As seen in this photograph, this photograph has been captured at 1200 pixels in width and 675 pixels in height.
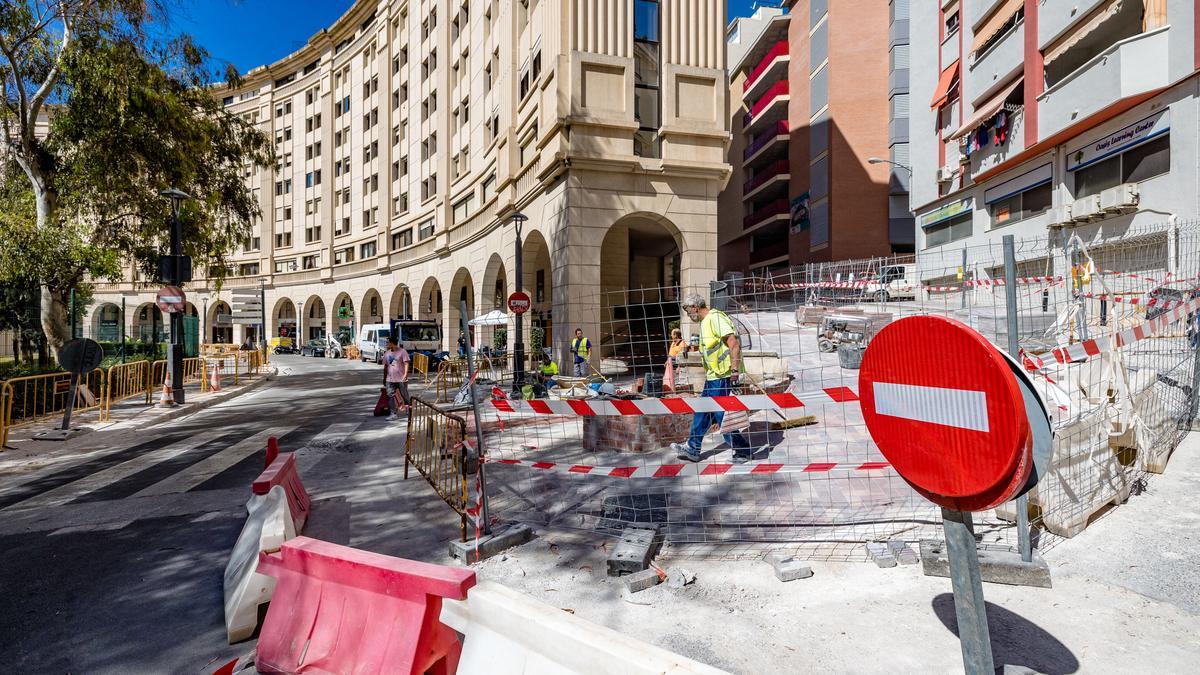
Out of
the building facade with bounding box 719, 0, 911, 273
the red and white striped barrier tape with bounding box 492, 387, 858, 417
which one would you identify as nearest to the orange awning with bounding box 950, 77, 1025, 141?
the building facade with bounding box 719, 0, 911, 273

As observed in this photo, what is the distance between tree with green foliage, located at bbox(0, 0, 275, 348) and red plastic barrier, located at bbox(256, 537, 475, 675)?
46.9 ft

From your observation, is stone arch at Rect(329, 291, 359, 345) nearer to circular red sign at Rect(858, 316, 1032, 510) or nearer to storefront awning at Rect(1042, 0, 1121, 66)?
storefront awning at Rect(1042, 0, 1121, 66)

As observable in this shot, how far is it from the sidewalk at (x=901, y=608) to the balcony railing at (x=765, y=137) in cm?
4052

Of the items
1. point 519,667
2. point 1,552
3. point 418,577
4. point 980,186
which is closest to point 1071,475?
point 519,667

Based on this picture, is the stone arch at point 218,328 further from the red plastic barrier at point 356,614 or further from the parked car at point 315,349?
the red plastic barrier at point 356,614

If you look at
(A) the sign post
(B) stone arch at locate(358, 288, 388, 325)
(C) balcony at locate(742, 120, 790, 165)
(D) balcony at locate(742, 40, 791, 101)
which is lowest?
(A) the sign post

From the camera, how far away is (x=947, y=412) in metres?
1.62

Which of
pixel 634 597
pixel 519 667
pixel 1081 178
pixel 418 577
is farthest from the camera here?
pixel 1081 178

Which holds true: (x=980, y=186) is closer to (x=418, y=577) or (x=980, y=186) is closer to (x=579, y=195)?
(x=579, y=195)

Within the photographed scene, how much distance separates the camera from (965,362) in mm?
1546

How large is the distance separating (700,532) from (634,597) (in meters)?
1.14

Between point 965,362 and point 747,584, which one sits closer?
point 965,362

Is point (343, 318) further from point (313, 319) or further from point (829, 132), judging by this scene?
point (829, 132)

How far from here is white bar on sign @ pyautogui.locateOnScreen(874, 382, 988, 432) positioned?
1.53 meters
